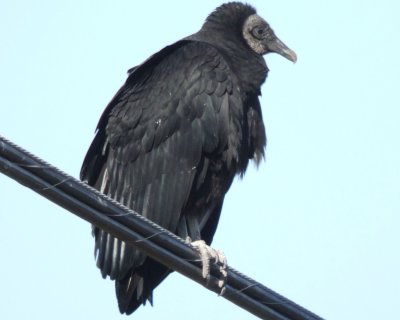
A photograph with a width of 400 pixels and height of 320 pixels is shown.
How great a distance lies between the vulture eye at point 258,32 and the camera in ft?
23.8

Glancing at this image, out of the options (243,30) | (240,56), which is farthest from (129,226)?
(243,30)

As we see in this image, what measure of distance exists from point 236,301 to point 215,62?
2.28 metres

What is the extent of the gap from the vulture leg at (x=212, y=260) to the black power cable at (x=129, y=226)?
68 millimetres

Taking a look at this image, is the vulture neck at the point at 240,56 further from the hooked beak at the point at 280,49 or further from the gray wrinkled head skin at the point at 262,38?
the hooked beak at the point at 280,49

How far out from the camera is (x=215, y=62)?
20.6ft

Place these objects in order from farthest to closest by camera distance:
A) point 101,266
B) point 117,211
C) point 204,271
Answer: point 101,266
point 204,271
point 117,211

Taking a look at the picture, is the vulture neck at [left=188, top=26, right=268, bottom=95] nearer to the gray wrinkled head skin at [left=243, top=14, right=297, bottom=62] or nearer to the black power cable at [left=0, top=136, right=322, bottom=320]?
the gray wrinkled head skin at [left=243, top=14, right=297, bottom=62]

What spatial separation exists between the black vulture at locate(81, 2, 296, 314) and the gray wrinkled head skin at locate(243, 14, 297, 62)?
0.75 m

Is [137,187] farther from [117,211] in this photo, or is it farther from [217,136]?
[117,211]

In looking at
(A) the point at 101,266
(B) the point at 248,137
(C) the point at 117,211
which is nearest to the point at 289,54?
(B) the point at 248,137

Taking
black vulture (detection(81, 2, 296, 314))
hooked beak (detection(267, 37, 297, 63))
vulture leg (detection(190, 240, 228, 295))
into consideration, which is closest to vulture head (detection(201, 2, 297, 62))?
hooked beak (detection(267, 37, 297, 63))

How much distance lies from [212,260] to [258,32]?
2.70 m

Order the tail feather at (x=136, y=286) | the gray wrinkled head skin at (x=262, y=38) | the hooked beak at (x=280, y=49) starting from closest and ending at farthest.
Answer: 1. the tail feather at (x=136, y=286)
2. the gray wrinkled head skin at (x=262, y=38)
3. the hooked beak at (x=280, y=49)

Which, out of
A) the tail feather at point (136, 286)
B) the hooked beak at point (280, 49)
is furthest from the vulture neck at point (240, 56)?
the tail feather at point (136, 286)
